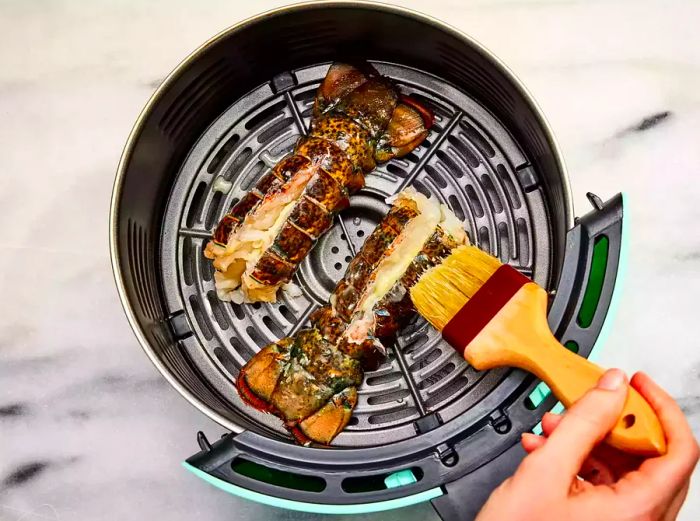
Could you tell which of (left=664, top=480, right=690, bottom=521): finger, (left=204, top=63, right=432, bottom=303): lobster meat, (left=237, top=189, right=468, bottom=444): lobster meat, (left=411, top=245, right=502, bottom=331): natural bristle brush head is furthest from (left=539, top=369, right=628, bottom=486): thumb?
(left=204, top=63, right=432, bottom=303): lobster meat

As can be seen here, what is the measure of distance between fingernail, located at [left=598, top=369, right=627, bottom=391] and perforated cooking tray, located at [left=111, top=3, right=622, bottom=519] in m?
0.17

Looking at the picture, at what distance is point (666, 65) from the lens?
1672mm

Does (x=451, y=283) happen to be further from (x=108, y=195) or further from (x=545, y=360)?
(x=108, y=195)

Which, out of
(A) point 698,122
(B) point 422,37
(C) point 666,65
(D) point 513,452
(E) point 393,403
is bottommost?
(D) point 513,452

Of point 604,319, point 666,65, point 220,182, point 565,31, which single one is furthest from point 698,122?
point 220,182

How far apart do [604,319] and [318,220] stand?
2.37 feet

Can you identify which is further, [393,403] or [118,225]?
[393,403]

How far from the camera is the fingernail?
1.00 m

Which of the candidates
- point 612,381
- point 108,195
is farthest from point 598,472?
point 108,195

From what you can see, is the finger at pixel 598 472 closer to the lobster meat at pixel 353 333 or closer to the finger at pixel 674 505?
the finger at pixel 674 505

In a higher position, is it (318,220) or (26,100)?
(26,100)

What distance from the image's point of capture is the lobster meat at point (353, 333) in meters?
1.48

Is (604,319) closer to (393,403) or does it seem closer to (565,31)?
(393,403)

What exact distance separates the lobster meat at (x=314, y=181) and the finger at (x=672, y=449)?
2.82 ft
